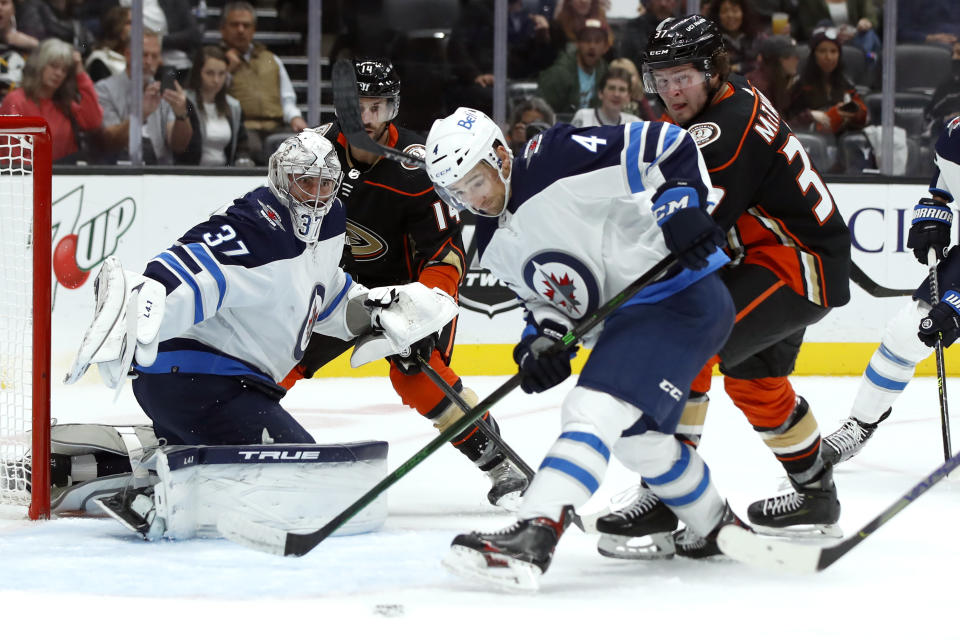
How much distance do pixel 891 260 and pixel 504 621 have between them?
407 cm

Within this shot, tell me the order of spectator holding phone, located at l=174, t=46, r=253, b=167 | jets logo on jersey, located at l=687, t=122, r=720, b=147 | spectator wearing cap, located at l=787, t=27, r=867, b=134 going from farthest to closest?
spectator wearing cap, located at l=787, t=27, r=867, b=134, spectator holding phone, located at l=174, t=46, r=253, b=167, jets logo on jersey, located at l=687, t=122, r=720, b=147

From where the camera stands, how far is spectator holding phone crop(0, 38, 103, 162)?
5336mm

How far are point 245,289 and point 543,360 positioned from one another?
794mm

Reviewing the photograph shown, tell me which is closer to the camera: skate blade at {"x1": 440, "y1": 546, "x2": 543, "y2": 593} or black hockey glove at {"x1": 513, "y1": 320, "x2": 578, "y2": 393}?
skate blade at {"x1": 440, "y1": 546, "x2": 543, "y2": 593}

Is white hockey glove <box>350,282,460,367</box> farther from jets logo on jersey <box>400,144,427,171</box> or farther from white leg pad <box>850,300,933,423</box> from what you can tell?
white leg pad <box>850,300,933,423</box>

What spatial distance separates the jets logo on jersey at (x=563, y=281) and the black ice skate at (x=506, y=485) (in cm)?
82

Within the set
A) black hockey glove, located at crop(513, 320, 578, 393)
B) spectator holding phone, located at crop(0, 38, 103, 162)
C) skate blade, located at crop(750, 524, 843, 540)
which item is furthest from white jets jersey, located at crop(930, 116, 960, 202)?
spectator holding phone, located at crop(0, 38, 103, 162)

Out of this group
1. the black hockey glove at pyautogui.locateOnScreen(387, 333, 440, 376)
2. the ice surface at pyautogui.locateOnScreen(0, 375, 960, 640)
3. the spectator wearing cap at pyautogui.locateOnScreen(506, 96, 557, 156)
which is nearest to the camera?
the ice surface at pyautogui.locateOnScreen(0, 375, 960, 640)

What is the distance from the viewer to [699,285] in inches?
88.7

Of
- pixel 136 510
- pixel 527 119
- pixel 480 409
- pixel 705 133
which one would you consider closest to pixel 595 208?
pixel 480 409

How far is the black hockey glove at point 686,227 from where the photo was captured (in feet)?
6.91

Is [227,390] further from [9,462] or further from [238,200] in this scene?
[9,462]

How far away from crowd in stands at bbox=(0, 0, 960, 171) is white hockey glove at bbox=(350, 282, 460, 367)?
2724 mm

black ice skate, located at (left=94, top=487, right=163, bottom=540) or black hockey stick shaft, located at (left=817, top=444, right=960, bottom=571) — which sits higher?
black hockey stick shaft, located at (left=817, top=444, right=960, bottom=571)
